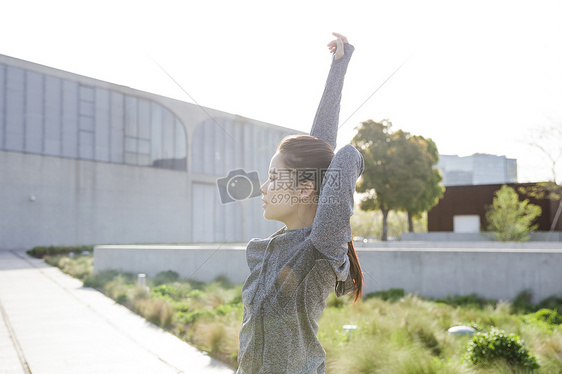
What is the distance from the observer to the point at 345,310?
6559mm

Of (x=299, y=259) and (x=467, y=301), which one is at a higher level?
(x=299, y=259)

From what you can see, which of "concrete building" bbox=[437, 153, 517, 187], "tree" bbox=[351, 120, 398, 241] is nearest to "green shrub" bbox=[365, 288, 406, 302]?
"tree" bbox=[351, 120, 398, 241]

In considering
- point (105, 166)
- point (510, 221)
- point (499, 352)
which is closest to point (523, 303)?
point (499, 352)

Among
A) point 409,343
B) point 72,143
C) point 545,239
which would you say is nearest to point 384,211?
point 545,239

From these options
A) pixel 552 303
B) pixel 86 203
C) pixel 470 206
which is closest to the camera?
pixel 552 303

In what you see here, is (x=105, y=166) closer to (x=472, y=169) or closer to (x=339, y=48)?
(x=339, y=48)

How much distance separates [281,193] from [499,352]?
3.55 meters

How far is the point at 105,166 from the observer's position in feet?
90.7

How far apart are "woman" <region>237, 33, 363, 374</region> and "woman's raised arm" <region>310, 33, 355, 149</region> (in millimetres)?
363

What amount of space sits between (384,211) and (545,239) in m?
11.4

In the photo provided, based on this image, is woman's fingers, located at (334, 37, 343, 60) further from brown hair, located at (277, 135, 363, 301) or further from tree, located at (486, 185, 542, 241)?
tree, located at (486, 185, 542, 241)

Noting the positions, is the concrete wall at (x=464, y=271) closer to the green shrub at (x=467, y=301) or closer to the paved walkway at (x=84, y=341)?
the green shrub at (x=467, y=301)

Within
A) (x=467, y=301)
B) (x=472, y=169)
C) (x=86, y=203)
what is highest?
(x=472, y=169)

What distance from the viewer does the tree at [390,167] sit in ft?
77.0
